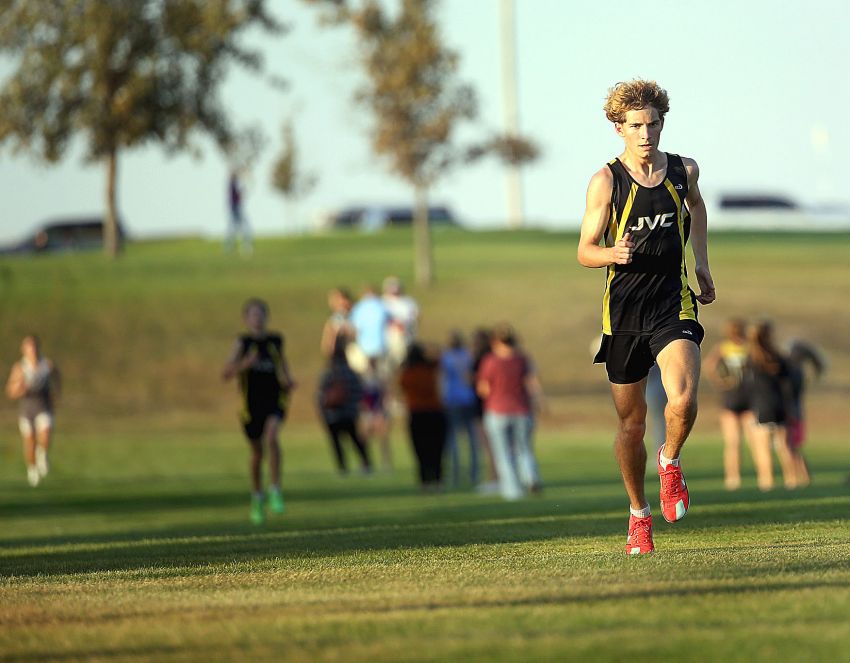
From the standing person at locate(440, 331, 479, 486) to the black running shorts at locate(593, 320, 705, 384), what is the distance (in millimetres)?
13574

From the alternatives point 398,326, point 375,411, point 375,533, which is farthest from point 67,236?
point 375,533

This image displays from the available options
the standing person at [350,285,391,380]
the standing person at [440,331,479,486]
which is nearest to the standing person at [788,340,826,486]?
the standing person at [440,331,479,486]

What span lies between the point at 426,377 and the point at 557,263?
97.5ft

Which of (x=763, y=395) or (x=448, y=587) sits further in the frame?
(x=763, y=395)

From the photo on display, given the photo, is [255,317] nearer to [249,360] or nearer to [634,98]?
[249,360]

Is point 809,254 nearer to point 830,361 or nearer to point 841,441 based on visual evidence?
point 830,361

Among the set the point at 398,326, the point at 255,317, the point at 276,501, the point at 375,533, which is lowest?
the point at 276,501

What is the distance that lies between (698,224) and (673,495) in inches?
59.0

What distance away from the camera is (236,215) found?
51031 mm

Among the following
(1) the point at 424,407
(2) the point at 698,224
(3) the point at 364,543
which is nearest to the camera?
(2) the point at 698,224

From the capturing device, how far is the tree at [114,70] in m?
53.8

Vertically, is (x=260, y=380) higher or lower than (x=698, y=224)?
lower

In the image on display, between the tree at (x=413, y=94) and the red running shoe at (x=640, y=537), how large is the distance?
3808 cm

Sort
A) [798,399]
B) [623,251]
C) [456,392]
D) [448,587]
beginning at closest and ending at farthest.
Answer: [448,587]
[623,251]
[798,399]
[456,392]
